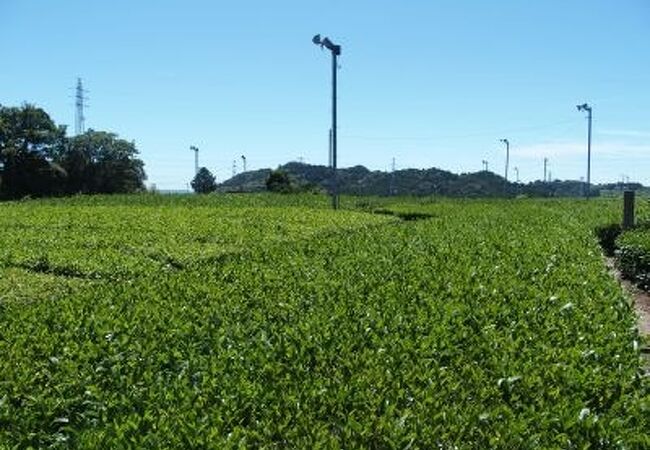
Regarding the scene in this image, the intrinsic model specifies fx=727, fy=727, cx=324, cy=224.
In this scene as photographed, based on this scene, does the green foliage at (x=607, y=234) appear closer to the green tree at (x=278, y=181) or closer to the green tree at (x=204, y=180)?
the green tree at (x=278, y=181)

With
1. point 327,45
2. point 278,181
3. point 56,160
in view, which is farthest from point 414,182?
point 327,45

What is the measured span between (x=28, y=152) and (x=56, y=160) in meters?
Result: 3.93

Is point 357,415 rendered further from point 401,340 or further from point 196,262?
point 196,262

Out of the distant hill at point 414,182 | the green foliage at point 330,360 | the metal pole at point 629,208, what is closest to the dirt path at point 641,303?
the green foliage at point 330,360

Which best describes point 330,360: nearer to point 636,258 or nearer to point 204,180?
point 636,258

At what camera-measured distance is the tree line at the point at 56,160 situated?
66125mm

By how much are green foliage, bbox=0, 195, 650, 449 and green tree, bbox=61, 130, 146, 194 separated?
65.5 m

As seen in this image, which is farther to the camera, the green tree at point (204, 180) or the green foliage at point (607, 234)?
the green tree at point (204, 180)

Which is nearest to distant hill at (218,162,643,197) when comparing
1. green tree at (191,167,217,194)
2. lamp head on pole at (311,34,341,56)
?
green tree at (191,167,217,194)

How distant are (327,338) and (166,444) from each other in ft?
7.22

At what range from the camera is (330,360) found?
535cm

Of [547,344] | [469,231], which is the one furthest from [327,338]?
[469,231]

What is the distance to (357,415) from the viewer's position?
423 centimetres

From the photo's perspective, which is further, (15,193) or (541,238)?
(15,193)
